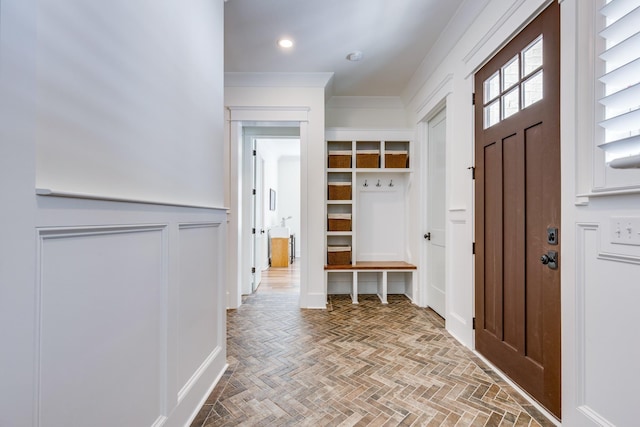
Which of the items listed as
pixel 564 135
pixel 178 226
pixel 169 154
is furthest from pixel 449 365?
pixel 169 154

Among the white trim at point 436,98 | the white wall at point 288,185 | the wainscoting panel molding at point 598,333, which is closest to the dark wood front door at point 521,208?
the wainscoting panel molding at point 598,333

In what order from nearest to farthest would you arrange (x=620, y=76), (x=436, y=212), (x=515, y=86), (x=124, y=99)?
(x=124, y=99), (x=620, y=76), (x=515, y=86), (x=436, y=212)

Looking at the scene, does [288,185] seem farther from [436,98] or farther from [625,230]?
[625,230]

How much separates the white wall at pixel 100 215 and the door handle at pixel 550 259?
1.98m

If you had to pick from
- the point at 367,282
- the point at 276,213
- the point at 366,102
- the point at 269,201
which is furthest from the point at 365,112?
the point at 276,213

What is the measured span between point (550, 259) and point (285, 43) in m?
2.83

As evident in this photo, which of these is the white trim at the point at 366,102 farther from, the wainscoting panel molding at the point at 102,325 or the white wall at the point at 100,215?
the wainscoting panel molding at the point at 102,325

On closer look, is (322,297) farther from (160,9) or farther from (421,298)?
(160,9)

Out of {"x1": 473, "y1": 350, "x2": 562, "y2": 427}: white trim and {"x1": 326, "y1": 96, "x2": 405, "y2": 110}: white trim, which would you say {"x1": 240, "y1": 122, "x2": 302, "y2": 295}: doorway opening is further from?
{"x1": 473, "y1": 350, "x2": 562, "y2": 427}: white trim

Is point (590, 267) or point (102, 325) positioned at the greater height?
point (590, 267)

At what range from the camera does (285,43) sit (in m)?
2.77

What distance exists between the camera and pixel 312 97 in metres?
3.42

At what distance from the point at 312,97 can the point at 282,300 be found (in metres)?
2.65

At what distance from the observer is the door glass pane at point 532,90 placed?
5.36 feet
